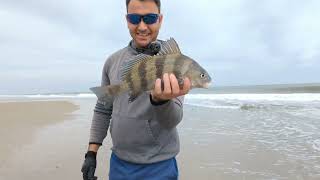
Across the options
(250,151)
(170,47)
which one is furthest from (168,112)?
(250,151)

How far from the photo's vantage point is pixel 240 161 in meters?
7.15

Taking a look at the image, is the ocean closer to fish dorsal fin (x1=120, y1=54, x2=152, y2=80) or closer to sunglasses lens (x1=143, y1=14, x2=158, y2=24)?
sunglasses lens (x1=143, y1=14, x2=158, y2=24)

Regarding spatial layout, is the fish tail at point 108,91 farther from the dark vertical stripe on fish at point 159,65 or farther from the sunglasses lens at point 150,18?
the sunglasses lens at point 150,18

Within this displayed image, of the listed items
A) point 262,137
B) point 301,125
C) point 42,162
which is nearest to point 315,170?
point 262,137

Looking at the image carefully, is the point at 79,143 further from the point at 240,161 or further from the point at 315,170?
the point at 315,170

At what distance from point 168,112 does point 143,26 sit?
2.04 ft

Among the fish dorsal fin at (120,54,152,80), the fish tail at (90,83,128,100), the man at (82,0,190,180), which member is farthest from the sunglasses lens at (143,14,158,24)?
the fish tail at (90,83,128,100)

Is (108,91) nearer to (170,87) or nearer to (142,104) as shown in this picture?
(142,104)

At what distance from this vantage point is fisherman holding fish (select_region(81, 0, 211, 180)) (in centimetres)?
223

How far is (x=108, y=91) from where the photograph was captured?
2.50 meters

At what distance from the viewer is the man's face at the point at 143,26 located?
2617 mm

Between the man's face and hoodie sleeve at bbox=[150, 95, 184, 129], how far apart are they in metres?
0.49

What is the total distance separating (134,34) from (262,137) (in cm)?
783

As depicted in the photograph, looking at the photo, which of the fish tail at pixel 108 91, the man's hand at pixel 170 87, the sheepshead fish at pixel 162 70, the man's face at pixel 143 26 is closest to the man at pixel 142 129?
the man's face at pixel 143 26
